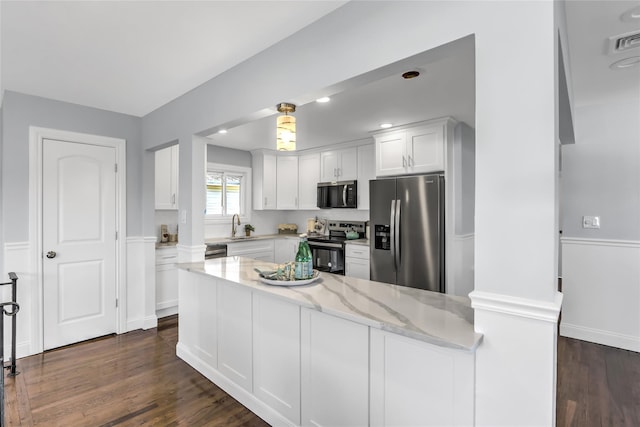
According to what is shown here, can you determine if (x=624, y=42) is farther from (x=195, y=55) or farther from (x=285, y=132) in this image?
(x=195, y=55)

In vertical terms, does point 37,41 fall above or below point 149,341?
above

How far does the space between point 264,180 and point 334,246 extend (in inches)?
64.4

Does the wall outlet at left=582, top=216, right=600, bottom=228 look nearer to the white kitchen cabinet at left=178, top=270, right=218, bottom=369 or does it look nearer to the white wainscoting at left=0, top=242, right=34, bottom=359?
the white kitchen cabinet at left=178, top=270, right=218, bottom=369

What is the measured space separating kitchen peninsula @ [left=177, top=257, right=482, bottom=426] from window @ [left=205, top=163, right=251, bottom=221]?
2.71m

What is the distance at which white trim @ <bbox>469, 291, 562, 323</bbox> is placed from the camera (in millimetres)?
1098

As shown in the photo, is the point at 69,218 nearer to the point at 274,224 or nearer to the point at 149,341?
the point at 149,341

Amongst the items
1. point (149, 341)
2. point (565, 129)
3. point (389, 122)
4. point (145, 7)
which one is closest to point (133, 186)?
point (149, 341)

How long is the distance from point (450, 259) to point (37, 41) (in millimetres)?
3873

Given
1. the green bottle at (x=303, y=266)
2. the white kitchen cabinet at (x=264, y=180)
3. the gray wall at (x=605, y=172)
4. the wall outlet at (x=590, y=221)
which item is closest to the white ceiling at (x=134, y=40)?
the green bottle at (x=303, y=266)

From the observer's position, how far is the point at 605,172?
3299mm

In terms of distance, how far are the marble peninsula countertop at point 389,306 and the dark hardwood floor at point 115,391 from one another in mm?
871

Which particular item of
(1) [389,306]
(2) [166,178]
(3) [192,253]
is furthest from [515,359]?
(2) [166,178]

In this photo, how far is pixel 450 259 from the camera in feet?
11.8

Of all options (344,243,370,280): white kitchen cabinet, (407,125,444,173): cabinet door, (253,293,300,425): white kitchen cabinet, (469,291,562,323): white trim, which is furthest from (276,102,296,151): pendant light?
(344,243,370,280): white kitchen cabinet
